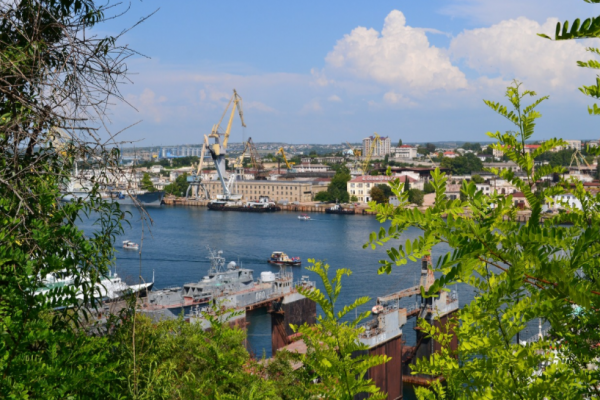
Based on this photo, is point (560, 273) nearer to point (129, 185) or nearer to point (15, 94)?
point (129, 185)

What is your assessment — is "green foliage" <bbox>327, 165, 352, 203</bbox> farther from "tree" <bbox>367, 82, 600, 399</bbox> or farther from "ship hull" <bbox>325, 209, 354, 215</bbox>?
"tree" <bbox>367, 82, 600, 399</bbox>

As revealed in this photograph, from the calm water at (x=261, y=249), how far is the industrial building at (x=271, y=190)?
13.0ft

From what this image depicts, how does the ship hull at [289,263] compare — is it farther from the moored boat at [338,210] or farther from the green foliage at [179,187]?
the green foliage at [179,187]

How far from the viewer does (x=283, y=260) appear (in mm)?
11711

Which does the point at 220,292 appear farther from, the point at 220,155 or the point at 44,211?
the point at 220,155

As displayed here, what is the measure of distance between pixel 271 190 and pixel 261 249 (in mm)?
12822

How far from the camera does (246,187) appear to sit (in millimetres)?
26797

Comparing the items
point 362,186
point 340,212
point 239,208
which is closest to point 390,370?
point 340,212

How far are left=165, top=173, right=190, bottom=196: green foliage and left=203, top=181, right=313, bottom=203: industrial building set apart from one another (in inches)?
40.2

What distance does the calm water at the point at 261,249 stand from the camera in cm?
912

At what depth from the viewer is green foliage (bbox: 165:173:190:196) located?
87.6 feet

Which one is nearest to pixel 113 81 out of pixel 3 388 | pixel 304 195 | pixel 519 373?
pixel 3 388

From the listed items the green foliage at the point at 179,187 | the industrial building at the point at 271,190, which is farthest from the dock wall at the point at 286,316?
the green foliage at the point at 179,187

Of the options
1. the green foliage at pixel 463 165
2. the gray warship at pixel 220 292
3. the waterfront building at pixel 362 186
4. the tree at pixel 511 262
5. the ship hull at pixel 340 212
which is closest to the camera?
the tree at pixel 511 262
